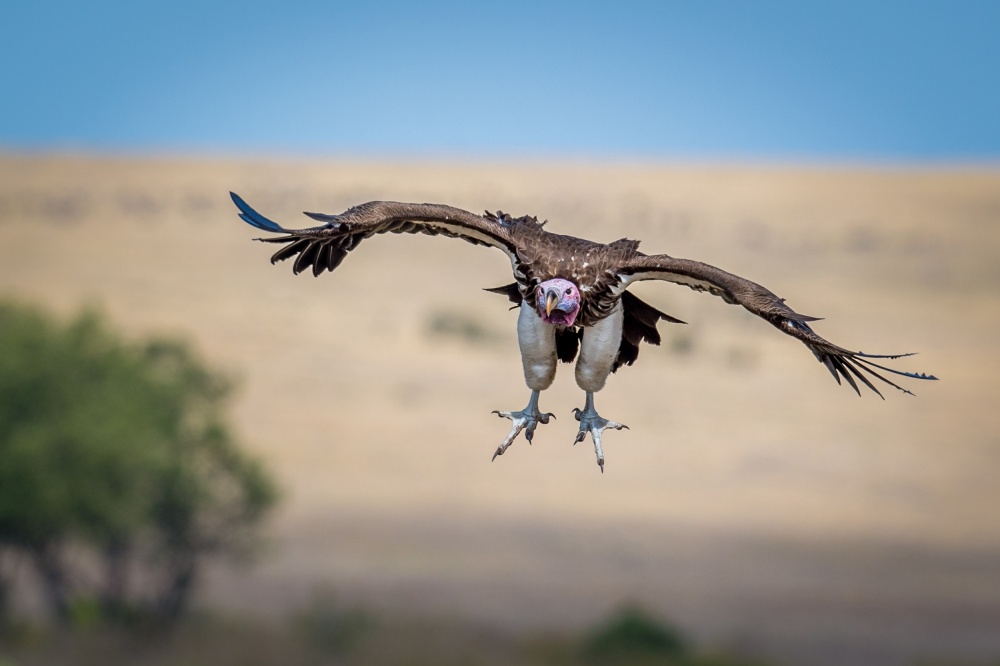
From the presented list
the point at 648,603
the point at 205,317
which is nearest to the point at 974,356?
the point at 648,603

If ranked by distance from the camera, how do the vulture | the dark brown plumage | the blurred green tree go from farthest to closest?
the blurred green tree, the vulture, the dark brown plumage

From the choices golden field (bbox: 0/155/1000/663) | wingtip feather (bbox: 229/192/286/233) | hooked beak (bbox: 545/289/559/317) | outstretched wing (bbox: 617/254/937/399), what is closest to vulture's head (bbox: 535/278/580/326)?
hooked beak (bbox: 545/289/559/317)

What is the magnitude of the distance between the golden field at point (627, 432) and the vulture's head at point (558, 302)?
37541mm

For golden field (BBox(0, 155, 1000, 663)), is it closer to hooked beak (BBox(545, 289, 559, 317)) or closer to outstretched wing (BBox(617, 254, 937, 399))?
outstretched wing (BBox(617, 254, 937, 399))

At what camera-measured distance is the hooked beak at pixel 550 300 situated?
1229 centimetres

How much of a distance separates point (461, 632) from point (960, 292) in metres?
51.0

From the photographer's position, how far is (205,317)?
8025 centimetres

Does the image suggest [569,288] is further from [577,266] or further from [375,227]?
[375,227]

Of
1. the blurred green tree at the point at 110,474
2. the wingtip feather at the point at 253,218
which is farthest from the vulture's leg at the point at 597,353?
the blurred green tree at the point at 110,474

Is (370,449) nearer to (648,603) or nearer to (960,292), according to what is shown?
(648,603)

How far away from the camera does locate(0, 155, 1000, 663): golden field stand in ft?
179

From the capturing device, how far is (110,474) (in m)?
46.9

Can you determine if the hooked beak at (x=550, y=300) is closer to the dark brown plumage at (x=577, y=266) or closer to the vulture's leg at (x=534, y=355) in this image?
the dark brown plumage at (x=577, y=266)

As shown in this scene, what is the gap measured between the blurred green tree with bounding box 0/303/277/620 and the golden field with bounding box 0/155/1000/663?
3.41 meters
